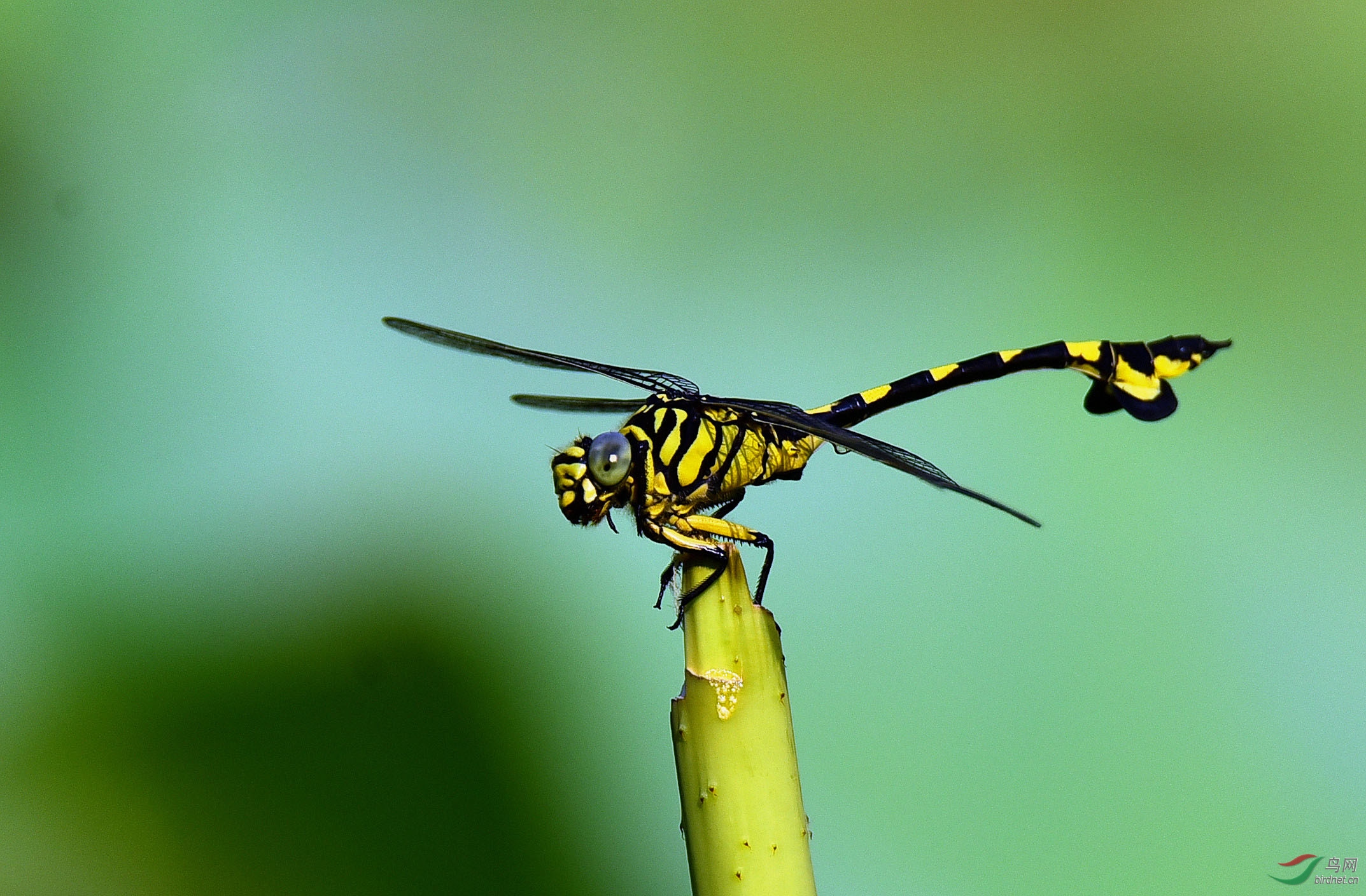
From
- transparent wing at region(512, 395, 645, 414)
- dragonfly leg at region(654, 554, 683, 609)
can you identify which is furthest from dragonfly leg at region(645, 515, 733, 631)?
transparent wing at region(512, 395, 645, 414)

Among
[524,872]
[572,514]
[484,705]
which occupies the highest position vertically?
[572,514]

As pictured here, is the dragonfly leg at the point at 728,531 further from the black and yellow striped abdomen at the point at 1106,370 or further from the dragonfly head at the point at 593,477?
the black and yellow striped abdomen at the point at 1106,370

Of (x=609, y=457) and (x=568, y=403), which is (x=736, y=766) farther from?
(x=568, y=403)

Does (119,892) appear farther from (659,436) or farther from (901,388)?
(901,388)

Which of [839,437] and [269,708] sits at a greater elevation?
[839,437]

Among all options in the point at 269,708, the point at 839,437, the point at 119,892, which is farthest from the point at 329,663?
the point at 839,437

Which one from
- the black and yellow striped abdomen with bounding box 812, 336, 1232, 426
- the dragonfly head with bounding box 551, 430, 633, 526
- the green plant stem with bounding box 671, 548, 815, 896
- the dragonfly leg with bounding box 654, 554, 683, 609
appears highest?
the black and yellow striped abdomen with bounding box 812, 336, 1232, 426

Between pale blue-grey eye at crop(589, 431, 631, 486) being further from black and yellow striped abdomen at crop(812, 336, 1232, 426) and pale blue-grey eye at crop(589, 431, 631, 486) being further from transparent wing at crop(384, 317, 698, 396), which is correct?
black and yellow striped abdomen at crop(812, 336, 1232, 426)
